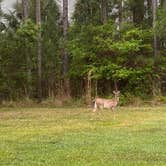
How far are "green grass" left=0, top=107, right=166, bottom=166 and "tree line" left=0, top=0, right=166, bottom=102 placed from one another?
11167 millimetres

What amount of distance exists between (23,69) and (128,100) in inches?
286

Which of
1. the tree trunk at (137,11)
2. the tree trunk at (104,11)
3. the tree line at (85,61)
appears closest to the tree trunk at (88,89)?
the tree line at (85,61)

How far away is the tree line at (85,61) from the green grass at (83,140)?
440 inches

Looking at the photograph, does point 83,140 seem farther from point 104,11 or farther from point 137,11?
point 137,11

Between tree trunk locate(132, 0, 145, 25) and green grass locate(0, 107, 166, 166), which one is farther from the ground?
tree trunk locate(132, 0, 145, 25)

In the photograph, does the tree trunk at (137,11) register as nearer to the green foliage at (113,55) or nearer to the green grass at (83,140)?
the green foliage at (113,55)

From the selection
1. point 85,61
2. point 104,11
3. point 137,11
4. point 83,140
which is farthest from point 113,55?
point 83,140

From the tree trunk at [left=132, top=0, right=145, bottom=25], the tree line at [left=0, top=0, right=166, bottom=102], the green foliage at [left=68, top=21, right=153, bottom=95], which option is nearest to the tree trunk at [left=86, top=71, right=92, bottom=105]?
the tree line at [left=0, top=0, right=166, bottom=102]

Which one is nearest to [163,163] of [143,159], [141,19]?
[143,159]

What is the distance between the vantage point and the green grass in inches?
524

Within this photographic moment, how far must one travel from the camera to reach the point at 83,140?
16734mm

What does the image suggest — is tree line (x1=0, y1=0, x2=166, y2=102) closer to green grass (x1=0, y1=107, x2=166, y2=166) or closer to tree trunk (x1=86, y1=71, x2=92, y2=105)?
tree trunk (x1=86, y1=71, x2=92, y2=105)

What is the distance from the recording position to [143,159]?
13320 millimetres

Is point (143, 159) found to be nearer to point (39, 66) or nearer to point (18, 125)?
point (18, 125)
